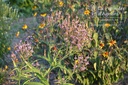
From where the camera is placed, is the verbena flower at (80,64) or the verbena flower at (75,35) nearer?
the verbena flower at (80,64)

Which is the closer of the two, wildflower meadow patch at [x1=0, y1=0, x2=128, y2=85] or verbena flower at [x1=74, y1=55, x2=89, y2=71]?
verbena flower at [x1=74, y1=55, x2=89, y2=71]

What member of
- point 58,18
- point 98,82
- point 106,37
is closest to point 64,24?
point 58,18

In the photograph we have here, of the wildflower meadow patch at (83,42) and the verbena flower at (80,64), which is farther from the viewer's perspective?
the wildflower meadow patch at (83,42)

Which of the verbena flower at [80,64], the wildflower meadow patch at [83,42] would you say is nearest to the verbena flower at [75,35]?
the wildflower meadow patch at [83,42]

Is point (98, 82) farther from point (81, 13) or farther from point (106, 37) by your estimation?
point (81, 13)

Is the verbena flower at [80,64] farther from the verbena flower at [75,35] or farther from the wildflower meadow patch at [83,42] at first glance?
the verbena flower at [75,35]

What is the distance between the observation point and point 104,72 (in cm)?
408

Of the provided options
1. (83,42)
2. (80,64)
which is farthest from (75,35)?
(80,64)

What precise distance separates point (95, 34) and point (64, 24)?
45 centimetres

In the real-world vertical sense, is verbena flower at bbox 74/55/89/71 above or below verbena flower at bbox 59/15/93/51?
below

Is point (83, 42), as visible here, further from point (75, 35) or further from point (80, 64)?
point (80, 64)

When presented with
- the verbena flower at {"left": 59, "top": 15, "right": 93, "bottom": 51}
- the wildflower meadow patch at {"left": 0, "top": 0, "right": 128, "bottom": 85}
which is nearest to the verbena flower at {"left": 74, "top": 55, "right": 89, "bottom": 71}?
the wildflower meadow patch at {"left": 0, "top": 0, "right": 128, "bottom": 85}

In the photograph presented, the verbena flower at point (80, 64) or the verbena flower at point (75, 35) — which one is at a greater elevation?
the verbena flower at point (75, 35)

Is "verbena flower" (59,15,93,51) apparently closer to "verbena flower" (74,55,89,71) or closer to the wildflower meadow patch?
the wildflower meadow patch
